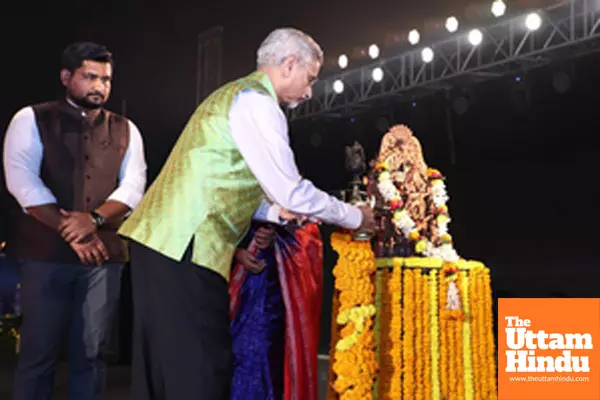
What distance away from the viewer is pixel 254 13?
4.39 m

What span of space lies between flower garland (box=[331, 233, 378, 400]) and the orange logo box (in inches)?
40.3

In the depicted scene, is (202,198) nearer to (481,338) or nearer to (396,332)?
(396,332)

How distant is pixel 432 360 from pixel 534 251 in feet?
9.12

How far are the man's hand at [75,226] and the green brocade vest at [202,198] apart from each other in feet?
3.29

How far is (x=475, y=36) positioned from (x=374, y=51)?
80cm

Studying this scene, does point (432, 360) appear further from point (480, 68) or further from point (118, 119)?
point (480, 68)

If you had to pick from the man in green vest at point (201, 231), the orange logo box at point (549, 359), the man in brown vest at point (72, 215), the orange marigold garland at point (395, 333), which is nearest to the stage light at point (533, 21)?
the orange logo box at point (549, 359)

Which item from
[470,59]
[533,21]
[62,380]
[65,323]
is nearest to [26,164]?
[65,323]

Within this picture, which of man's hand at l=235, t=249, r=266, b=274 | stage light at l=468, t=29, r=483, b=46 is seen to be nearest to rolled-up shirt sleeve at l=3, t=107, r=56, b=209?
man's hand at l=235, t=249, r=266, b=274

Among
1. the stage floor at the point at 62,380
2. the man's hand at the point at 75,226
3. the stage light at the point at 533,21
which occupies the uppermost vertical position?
the stage light at the point at 533,21

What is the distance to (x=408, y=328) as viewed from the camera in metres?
3.18

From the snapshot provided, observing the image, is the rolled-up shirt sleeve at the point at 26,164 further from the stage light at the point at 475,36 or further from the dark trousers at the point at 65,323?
Result: the stage light at the point at 475,36

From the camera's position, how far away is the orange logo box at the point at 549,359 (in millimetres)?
3350

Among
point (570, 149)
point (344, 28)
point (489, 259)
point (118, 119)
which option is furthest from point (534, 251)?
point (118, 119)
